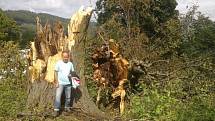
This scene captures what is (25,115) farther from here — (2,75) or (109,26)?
(109,26)

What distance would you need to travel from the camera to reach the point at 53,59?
10578 millimetres

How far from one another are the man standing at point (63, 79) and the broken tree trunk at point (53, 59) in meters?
0.32

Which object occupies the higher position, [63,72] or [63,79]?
[63,72]

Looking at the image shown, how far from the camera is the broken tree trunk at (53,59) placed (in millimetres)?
10266

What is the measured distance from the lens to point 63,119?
31.6ft

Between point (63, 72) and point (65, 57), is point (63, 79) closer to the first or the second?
point (63, 72)

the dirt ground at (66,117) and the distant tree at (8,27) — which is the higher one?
the distant tree at (8,27)

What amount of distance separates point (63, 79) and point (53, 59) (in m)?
0.82

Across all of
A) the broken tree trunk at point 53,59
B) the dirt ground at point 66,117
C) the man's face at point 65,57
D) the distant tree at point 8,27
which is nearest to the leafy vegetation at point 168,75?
the dirt ground at point 66,117

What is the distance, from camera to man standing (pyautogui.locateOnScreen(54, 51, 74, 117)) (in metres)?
9.85

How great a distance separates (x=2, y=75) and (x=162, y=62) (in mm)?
4395

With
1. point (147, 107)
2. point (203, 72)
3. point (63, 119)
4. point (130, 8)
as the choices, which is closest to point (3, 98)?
point (63, 119)

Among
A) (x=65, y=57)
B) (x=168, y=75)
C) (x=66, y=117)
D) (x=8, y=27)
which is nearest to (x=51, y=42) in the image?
(x=65, y=57)

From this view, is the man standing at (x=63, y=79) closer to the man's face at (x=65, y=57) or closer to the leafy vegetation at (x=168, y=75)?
the man's face at (x=65, y=57)
